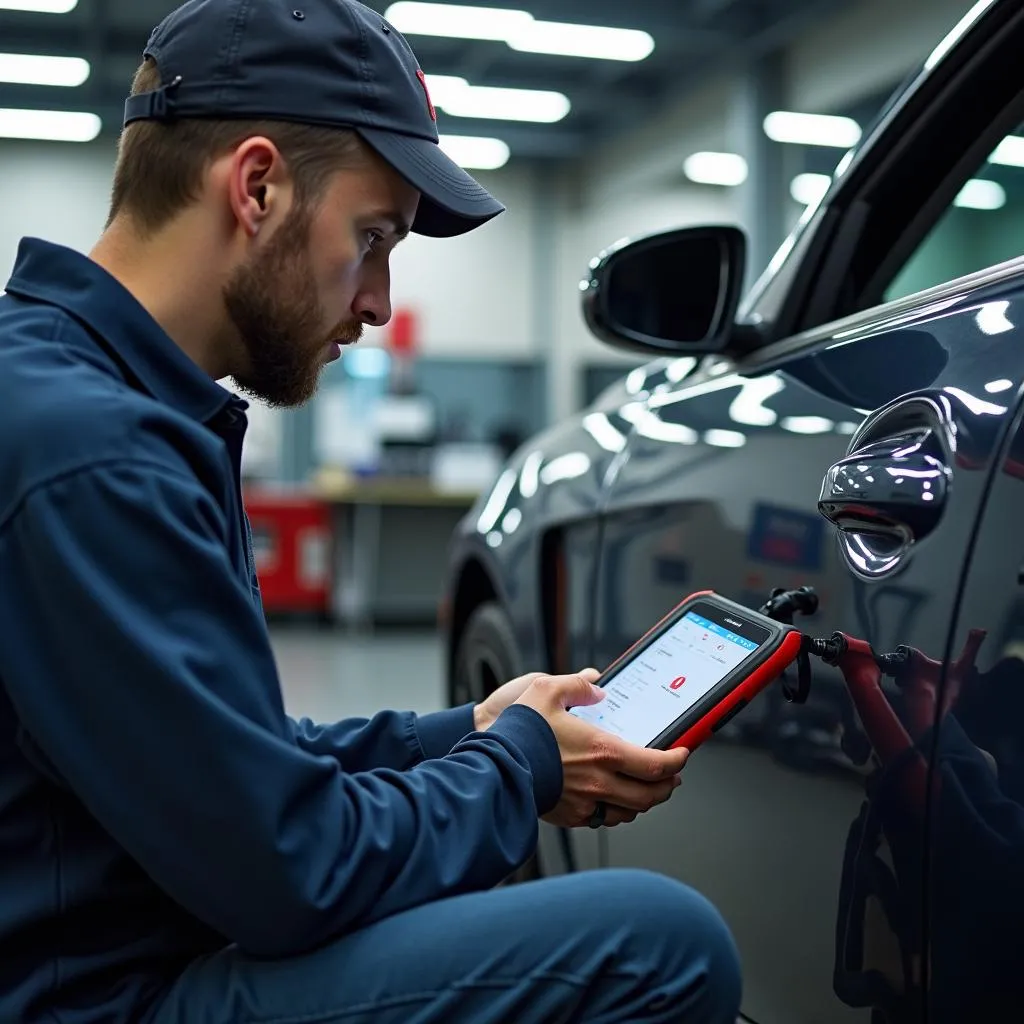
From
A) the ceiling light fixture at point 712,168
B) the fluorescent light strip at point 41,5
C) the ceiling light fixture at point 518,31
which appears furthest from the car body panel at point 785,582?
the ceiling light fixture at point 712,168

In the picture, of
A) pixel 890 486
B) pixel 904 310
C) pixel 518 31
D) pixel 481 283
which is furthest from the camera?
pixel 481 283

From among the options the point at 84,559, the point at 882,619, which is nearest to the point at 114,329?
the point at 84,559

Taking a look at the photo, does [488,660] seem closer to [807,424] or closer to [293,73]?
[807,424]

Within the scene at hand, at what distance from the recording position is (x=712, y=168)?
46.5ft

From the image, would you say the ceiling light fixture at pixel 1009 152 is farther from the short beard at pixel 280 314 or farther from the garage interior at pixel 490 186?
the garage interior at pixel 490 186

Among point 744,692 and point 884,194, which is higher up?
point 884,194

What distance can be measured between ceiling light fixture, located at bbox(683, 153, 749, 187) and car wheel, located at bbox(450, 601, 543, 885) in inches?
434

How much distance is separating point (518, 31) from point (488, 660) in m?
8.97

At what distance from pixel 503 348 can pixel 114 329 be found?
45.2 ft

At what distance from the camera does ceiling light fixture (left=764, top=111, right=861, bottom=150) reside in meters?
11.1

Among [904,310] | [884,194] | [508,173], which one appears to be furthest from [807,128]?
[904,310]

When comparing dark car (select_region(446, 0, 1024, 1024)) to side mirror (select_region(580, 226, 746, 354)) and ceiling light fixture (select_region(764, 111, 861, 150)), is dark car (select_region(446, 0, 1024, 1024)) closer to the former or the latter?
side mirror (select_region(580, 226, 746, 354))

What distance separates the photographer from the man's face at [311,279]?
122 cm

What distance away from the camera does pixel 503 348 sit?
14820 millimetres
